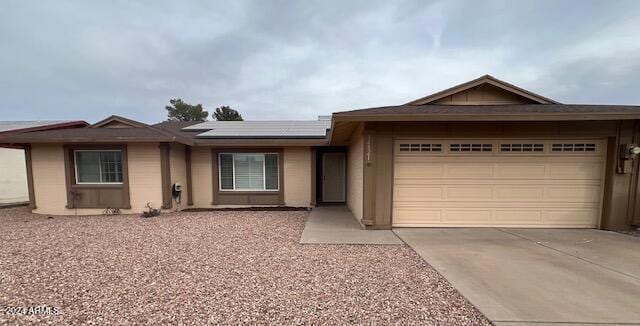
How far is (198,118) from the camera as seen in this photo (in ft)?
124

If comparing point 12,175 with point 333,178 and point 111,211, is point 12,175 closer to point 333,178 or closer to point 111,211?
point 111,211

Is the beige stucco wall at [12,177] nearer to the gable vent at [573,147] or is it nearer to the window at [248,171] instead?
the window at [248,171]

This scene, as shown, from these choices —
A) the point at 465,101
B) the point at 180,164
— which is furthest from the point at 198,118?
the point at 465,101

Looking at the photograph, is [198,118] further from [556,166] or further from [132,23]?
[556,166]

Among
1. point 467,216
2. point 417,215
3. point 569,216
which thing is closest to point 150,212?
point 417,215

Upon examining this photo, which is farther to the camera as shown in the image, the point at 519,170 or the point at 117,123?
the point at 117,123

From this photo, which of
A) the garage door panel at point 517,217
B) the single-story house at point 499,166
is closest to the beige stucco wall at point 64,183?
the single-story house at point 499,166

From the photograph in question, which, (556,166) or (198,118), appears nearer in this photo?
(556,166)

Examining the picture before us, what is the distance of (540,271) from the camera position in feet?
10.6

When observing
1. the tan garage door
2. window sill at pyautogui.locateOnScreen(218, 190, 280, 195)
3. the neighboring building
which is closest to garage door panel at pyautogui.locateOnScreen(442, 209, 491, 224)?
the tan garage door

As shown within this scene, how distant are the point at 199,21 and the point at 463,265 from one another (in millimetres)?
11643

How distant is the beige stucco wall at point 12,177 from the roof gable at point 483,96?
16813 mm

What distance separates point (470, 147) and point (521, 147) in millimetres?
1164

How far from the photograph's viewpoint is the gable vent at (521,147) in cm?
534
